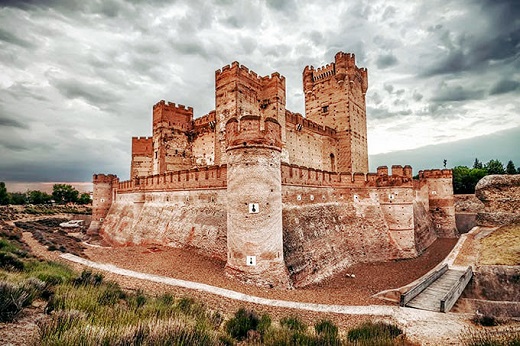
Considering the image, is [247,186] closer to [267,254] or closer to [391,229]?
[267,254]

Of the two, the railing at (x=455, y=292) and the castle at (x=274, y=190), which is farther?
the castle at (x=274, y=190)

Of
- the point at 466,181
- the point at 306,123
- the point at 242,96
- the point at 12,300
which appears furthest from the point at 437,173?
the point at 12,300

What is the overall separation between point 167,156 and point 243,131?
1719cm

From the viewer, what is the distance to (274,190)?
1159 centimetres

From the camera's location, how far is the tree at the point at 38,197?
5641 centimetres

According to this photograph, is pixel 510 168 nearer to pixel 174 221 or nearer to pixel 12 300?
pixel 174 221

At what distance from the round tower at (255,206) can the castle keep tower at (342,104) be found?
824 inches

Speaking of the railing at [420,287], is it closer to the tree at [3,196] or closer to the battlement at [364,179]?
the battlement at [364,179]

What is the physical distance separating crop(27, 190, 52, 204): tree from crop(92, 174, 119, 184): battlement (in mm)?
41694

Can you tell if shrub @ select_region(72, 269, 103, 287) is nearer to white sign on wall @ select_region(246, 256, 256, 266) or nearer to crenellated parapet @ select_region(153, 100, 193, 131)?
white sign on wall @ select_region(246, 256, 256, 266)

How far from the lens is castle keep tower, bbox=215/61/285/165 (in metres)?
20.1

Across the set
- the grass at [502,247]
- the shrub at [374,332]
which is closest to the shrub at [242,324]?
the shrub at [374,332]

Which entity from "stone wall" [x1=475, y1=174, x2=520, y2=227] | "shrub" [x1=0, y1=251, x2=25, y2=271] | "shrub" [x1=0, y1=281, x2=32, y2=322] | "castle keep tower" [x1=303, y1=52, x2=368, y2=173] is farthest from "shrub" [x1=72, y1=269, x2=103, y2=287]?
"castle keep tower" [x1=303, y1=52, x2=368, y2=173]

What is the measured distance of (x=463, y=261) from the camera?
14859 millimetres
